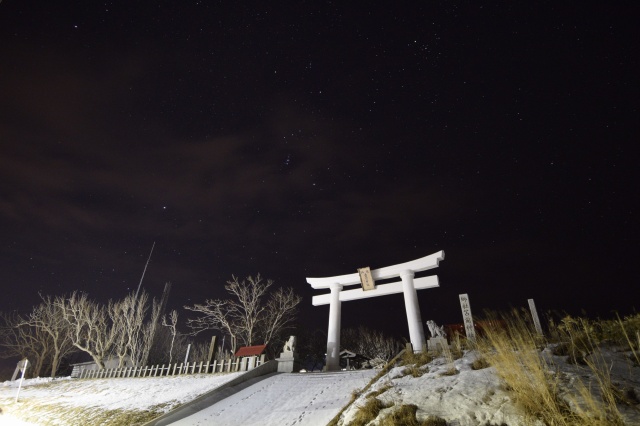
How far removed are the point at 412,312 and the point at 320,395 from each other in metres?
8.43

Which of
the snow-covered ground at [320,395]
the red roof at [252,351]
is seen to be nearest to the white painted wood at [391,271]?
the red roof at [252,351]

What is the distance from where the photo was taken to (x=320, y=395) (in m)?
9.23

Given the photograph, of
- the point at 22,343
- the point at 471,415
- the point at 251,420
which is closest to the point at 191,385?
the point at 251,420

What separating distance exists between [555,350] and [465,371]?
1.81 metres

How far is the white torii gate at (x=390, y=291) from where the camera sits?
629 inches

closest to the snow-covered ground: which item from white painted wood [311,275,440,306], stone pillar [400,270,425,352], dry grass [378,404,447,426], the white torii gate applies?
dry grass [378,404,447,426]

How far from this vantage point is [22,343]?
30359mm

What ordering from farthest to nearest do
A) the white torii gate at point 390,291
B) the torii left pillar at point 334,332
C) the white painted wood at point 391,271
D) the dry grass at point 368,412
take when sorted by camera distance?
the white painted wood at point 391,271
the torii left pillar at point 334,332
the white torii gate at point 390,291
the dry grass at point 368,412

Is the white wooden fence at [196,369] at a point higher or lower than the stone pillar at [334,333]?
lower

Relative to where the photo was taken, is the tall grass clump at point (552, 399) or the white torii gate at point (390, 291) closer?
the tall grass clump at point (552, 399)

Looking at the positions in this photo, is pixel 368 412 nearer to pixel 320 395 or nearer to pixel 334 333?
pixel 320 395

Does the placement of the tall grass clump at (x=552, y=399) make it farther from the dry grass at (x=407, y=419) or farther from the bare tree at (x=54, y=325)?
the bare tree at (x=54, y=325)

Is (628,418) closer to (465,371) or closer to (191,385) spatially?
(465,371)

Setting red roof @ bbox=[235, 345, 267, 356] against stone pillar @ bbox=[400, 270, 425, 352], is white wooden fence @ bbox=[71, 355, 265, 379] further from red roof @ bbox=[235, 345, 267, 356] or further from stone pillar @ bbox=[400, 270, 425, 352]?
stone pillar @ bbox=[400, 270, 425, 352]
